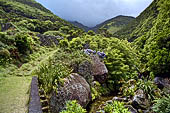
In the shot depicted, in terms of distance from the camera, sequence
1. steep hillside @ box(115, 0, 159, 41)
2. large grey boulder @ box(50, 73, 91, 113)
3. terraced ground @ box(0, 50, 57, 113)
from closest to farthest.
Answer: terraced ground @ box(0, 50, 57, 113) < large grey boulder @ box(50, 73, 91, 113) < steep hillside @ box(115, 0, 159, 41)

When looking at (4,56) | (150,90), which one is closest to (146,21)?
(150,90)

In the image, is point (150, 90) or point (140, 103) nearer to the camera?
point (140, 103)

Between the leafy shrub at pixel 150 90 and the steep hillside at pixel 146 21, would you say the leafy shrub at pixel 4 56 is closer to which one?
the leafy shrub at pixel 150 90

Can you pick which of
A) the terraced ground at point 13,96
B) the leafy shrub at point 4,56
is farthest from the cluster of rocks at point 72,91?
the leafy shrub at point 4,56

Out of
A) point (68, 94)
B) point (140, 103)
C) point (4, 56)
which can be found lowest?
point (140, 103)

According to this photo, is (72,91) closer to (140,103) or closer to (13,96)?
(13,96)

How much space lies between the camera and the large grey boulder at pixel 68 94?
16.5 ft

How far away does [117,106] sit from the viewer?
6.06 metres

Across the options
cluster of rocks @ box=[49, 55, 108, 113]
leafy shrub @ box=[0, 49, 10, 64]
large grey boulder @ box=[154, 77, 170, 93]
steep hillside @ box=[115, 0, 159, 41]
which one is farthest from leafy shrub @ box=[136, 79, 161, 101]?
steep hillside @ box=[115, 0, 159, 41]

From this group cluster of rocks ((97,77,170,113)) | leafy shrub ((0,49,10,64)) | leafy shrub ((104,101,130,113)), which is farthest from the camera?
leafy shrub ((0,49,10,64))

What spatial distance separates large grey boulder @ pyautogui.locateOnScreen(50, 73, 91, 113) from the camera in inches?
198

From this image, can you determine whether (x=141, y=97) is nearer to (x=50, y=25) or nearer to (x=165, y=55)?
(x=165, y=55)

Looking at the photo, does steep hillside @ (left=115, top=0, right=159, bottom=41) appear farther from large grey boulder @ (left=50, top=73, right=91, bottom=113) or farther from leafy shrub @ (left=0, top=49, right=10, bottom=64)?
leafy shrub @ (left=0, top=49, right=10, bottom=64)

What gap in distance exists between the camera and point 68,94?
541cm
